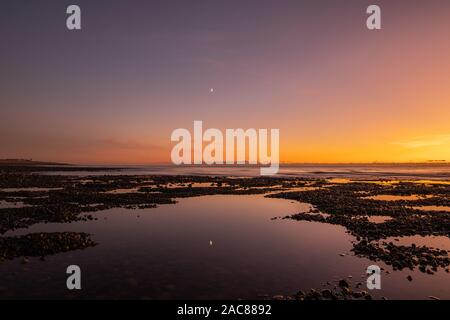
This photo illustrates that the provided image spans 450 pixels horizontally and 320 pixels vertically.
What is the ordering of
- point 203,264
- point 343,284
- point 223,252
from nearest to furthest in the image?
point 343,284 < point 203,264 < point 223,252

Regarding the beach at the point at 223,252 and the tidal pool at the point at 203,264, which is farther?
the beach at the point at 223,252

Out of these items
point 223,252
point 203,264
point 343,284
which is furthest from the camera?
point 223,252

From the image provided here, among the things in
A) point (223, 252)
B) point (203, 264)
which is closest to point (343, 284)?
point (203, 264)

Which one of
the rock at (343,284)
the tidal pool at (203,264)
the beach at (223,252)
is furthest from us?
the rock at (343,284)

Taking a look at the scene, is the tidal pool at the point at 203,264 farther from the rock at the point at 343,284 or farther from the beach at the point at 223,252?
the rock at the point at 343,284

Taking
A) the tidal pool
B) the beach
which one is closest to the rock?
the beach

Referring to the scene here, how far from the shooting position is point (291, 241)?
1858cm

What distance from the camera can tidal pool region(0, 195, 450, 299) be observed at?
1120 centimetres

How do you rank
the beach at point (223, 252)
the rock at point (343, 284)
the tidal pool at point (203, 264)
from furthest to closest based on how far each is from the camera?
the rock at point (343, 284) < the beach at point (223, 252) < the tidal pool at point (203, 264)

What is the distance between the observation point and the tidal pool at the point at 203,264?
11.2m

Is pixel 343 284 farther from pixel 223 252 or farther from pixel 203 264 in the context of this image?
pixel 223 252

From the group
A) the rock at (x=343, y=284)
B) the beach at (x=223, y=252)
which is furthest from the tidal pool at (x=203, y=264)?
the rock at (x=343, y=284)

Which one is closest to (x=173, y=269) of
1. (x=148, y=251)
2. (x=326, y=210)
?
(x=148, y=251)

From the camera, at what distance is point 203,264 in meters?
14.1
